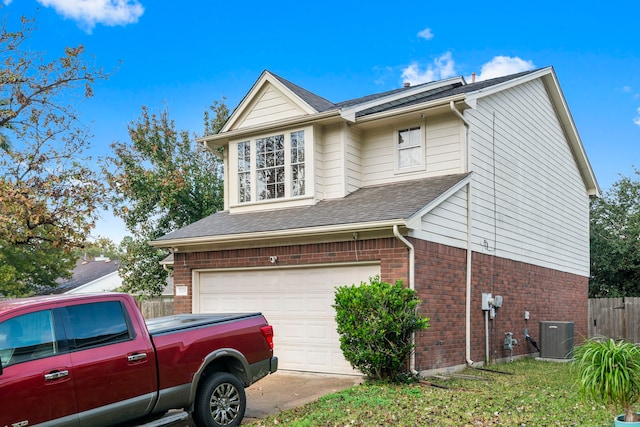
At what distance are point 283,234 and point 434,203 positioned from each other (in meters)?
3.05

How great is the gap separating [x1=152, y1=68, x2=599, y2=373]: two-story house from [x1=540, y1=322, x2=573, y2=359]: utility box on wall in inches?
22.6

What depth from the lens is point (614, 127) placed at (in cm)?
2527

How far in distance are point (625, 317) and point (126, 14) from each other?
63.8ft

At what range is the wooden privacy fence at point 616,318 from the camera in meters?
20.6

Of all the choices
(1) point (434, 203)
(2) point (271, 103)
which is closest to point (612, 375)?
(1) point (434, 203)

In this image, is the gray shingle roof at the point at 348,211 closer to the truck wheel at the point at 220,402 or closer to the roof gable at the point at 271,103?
the roof gable at the point at 271,103

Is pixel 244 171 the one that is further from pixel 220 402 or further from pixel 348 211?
pixel 220 402

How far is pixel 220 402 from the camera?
7.32 m

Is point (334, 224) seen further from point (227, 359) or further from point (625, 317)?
point (625, 317)

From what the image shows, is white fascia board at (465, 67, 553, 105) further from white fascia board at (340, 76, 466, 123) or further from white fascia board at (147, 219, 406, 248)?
white fascia board at (147, 219, 406, 248)

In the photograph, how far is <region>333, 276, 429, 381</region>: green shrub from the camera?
9.77 metres

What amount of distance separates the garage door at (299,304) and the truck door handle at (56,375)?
21.2 ft

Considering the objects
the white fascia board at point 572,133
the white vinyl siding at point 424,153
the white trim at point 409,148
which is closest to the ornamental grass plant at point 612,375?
the white vinyl siding at point 424,153

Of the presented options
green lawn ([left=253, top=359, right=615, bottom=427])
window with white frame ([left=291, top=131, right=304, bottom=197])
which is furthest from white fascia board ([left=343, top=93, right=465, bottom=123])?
green lawn ([left=253, top=359, right=615, bottom=427])
